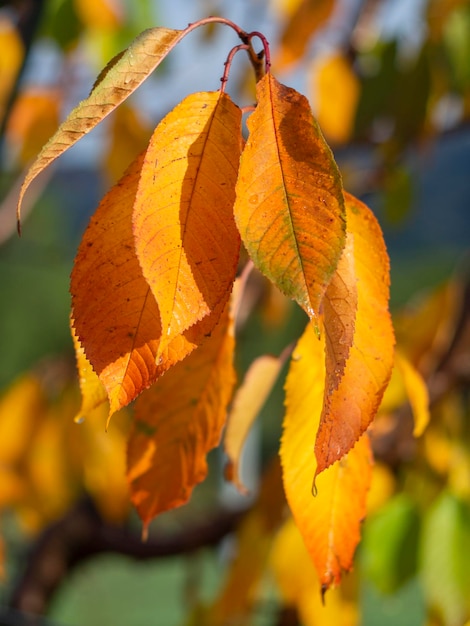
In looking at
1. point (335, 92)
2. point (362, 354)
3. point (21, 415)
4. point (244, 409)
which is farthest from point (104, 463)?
point (362, 354)

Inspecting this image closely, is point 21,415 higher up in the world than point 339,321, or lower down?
lower down

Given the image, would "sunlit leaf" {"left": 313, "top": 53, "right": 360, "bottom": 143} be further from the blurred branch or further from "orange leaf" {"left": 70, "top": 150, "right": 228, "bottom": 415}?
"orange leaf" {"left": 70, "top": 150, "right": 228, "bottom": 415}

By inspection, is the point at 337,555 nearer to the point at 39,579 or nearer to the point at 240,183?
the point at 240,183

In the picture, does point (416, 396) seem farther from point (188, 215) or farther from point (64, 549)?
point (64, 549)

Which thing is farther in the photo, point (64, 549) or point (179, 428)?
point (64, 549)

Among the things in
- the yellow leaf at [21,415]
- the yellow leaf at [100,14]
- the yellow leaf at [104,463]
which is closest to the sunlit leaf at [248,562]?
the yellow leaf at [104,463]

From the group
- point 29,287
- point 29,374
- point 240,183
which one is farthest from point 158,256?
point 29,287
